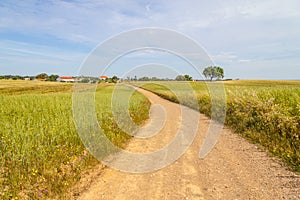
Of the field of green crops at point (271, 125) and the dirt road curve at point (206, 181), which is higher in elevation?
the field of green crops at point (271, 125)

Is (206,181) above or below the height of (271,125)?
below

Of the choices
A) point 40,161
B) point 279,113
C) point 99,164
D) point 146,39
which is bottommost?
point 99,164

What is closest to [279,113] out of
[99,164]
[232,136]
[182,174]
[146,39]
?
[232,136]

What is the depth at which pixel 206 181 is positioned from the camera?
4316 mm

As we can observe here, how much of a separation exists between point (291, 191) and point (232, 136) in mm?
4316

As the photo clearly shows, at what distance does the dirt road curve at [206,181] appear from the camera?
12.5 feet

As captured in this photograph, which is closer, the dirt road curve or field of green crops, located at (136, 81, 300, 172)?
the dirt road curve

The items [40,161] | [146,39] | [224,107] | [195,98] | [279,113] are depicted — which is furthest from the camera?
[195,98]

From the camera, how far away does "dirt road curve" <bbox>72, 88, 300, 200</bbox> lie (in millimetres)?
3811

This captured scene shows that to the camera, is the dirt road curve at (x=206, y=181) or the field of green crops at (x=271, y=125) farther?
the field of green crops at (x=271, y=125)

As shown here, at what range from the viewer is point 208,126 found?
1005 cm

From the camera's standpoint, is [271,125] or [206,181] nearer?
[206,181]

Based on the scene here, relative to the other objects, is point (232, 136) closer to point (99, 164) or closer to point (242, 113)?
point (242, 113)

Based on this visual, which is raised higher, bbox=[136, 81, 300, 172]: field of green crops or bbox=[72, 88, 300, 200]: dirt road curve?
bbox=[136, 81, 300, 172]: field of green crops
